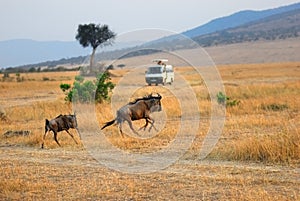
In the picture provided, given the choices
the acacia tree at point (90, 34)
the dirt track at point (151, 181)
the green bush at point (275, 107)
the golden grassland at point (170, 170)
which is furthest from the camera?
the acacia tree at point (90, 34)

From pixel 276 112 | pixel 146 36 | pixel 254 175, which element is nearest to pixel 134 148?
pixel 146 36

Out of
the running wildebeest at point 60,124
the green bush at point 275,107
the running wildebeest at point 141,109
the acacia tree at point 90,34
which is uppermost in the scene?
the acacia tree at point 90,34

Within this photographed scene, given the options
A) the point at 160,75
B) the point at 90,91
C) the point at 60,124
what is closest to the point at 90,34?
the point at 160,75

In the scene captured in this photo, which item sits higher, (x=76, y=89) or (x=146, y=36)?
(x=146, y=36)

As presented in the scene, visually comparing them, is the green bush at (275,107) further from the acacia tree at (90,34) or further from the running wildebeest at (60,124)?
the acacia tree at (90,34)

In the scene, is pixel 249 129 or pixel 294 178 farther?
pixel 249 129

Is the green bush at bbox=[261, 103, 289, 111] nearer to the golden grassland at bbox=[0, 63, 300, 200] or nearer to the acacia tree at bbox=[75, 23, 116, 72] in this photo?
the golden grassland at bbox=[0, 63, 300, 200]

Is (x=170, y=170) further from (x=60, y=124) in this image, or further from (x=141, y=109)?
(x=60, y=124)

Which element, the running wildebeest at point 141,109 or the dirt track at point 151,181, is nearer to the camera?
the dirt track at point 151,181

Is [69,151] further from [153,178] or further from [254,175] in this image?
[254,175]

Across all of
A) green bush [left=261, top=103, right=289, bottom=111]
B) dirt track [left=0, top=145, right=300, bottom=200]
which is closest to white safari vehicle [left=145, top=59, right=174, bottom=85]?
green bush [left=261, top=103, right=289, bottom=111]

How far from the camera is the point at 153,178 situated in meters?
10.4

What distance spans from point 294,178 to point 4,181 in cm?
525

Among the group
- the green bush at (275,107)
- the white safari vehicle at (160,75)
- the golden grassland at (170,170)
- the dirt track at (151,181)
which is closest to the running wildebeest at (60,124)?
the golden grassland at (170,170)
